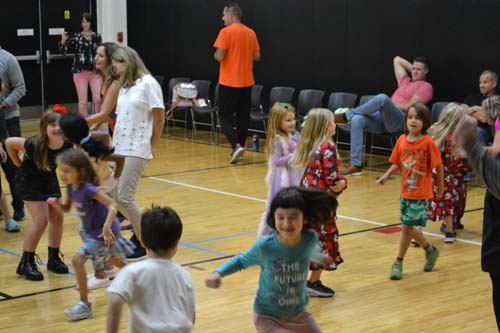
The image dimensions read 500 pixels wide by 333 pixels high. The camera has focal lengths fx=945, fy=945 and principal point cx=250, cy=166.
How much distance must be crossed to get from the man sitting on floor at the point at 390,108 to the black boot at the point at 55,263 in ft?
17.7

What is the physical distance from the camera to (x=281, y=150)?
761cm

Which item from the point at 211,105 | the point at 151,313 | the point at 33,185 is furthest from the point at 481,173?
the point at 211,105

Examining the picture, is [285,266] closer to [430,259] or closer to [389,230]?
[430,259]

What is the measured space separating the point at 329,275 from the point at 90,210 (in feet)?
7.13

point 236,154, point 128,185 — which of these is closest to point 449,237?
point 128,185

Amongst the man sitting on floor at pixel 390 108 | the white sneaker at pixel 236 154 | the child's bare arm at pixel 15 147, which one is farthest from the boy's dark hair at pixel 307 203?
the white sneaker at pixel 236 154

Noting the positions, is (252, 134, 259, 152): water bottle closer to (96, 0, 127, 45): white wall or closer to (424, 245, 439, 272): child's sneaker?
(96, 0, 127, 45): white wall

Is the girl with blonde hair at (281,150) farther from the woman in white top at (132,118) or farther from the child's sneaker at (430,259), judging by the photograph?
the child's sneaker at (430,259)

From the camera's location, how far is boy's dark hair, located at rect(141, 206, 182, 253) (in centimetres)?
402

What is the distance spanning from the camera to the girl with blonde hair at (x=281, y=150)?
24.7 feet

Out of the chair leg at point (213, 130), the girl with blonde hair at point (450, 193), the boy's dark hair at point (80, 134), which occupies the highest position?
the boy's dark hair at point (80, 134)

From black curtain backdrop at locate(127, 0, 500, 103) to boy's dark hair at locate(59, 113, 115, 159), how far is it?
676cm

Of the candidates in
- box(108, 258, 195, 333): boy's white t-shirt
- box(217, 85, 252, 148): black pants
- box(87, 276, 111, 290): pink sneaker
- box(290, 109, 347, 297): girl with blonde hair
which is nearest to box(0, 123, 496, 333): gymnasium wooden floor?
box(87, 276, 111, 290): pink sneaker

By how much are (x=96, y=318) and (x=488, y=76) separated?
6.56 meters
